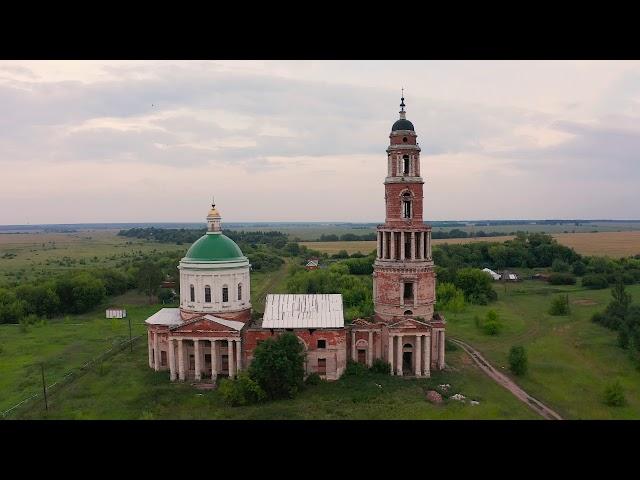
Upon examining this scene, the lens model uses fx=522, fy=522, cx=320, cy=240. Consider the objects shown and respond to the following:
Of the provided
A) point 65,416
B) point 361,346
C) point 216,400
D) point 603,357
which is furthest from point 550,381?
point 65,416

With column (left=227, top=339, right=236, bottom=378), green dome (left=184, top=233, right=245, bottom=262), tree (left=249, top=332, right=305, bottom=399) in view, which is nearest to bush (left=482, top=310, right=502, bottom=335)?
tree (left=249, top=332, right=305, bottom=399)

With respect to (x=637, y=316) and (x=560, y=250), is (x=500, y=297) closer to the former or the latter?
(x=637, y=316)

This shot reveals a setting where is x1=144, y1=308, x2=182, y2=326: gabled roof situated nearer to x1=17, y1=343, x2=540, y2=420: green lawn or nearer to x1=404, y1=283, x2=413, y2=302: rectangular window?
x1=17, y1=343, x2=540, y2=420: green lawn

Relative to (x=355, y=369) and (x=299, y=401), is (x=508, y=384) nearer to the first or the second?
(x=355, y=369)

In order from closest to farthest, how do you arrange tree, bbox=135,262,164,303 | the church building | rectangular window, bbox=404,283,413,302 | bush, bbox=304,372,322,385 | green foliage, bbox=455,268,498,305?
bush, bbox=304,372,322,385 → the church building → rectangular window, bbox=404,283,413,302 → green foliage, bbox=455,268,498,305 → tree, bbox=135,262,164,303

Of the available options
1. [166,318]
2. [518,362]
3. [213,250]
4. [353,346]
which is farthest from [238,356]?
[518,362]
